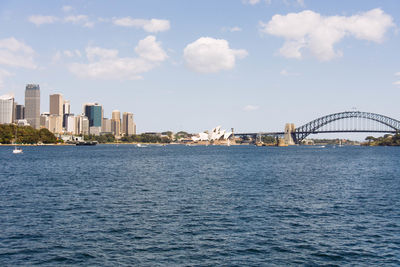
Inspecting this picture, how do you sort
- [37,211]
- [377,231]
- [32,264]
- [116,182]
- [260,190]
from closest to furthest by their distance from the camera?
[32,264] < [377,231] < [37,211] < [260,190] < [116,182]

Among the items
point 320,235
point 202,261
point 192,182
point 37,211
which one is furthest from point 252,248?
point 192,182

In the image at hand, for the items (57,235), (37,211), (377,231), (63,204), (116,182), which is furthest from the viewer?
(116,182)

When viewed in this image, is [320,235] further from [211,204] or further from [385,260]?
[211,204]

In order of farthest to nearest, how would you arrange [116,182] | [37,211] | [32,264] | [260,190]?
[116,182] < [260,190] < [37,211] < [32,264]

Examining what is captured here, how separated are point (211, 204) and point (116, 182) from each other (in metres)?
19.0

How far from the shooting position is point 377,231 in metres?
22.6

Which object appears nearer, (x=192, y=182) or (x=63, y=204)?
(x=63, y=204)

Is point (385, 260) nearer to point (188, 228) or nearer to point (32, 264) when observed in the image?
point (188, 228)

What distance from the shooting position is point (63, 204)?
3030 centimetres

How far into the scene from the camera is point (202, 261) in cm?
1725

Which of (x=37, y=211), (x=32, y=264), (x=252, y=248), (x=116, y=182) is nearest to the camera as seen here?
(x=32, y=264)

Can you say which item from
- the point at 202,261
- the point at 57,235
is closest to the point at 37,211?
the point at 57,235

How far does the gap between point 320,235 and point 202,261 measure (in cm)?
795

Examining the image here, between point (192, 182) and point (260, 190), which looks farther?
point (192, 182)
